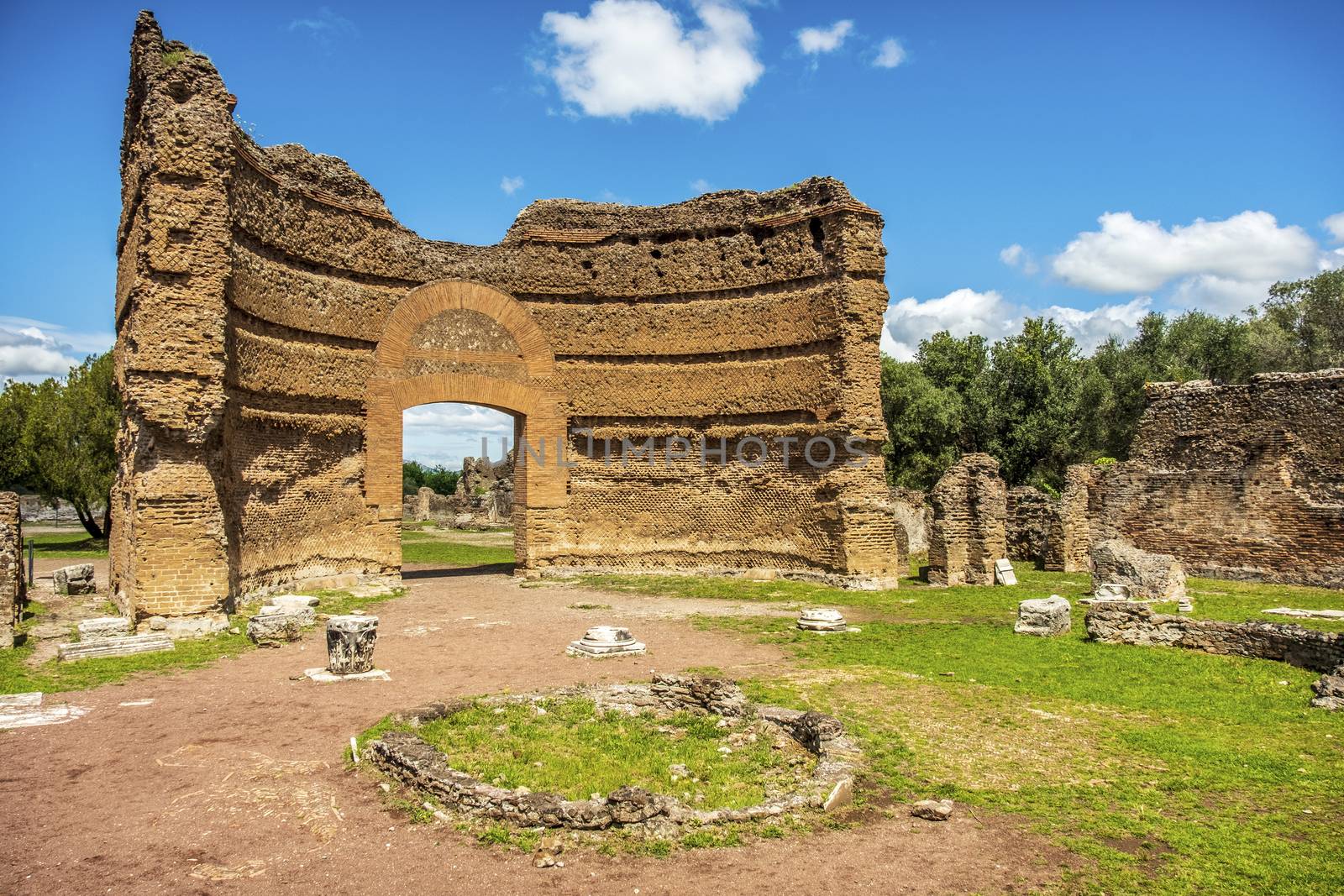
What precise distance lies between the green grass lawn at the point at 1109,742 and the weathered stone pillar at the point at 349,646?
13.8ft

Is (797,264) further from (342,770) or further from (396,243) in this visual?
(342,770)

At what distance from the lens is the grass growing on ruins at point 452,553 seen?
73.5 ft

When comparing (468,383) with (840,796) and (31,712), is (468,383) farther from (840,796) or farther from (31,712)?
(840,796)

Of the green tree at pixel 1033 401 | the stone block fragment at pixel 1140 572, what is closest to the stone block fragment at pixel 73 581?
the stone block fragment at pixel 1140 572

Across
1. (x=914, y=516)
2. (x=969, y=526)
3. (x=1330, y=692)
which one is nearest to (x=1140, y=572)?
(x=969, y=526)

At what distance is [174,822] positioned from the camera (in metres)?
5.30

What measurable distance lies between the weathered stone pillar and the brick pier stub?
3.96m

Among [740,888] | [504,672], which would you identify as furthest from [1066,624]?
[740,888]

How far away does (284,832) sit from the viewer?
518 centimetres

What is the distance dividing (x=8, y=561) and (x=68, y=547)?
61.9 feet

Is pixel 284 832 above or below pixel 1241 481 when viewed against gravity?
below

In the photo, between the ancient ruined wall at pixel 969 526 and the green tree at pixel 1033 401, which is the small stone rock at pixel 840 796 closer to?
the ancient ruined wall at pixel 969 526

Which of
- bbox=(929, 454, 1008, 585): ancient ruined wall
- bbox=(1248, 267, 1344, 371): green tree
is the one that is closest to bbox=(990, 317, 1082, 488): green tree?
bbox=(1248, 267, 1344, 371): green tree

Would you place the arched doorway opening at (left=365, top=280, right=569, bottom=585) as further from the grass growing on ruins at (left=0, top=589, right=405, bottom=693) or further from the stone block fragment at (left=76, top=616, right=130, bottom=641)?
the stone block fragment at (left=76, top=616, right=130, bottom=641)
